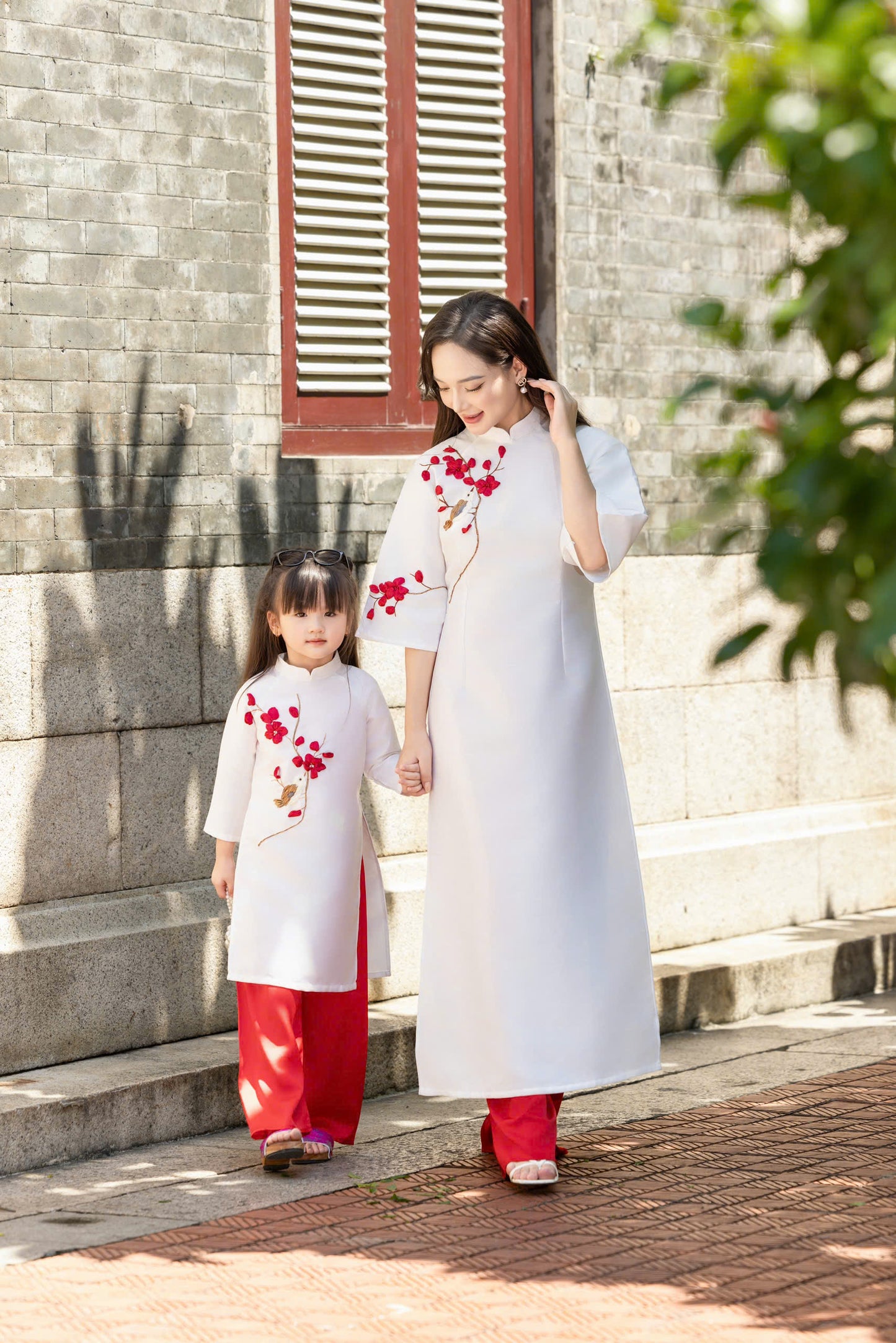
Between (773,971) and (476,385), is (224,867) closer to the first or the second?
(476,385)

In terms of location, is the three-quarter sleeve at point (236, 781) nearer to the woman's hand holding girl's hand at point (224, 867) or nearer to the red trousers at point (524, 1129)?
the woman's hand holding girl's hand at point (224, 867)

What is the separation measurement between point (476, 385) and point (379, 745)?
1004 millimetres

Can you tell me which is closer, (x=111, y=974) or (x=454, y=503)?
(x=454, y=503)

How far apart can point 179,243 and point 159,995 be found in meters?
2.30

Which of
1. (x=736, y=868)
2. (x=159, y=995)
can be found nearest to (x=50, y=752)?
(x=159, y=995)

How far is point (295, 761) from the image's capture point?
5.48 meters

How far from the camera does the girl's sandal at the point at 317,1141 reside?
A: 18.1 ft

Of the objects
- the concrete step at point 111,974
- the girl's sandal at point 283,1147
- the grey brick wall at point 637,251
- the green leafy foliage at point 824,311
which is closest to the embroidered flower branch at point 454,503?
the girl's sandal at point 283,1147

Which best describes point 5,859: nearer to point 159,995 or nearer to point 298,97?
point 159,995

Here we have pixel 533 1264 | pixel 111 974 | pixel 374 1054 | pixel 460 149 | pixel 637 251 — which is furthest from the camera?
pixel 637 251

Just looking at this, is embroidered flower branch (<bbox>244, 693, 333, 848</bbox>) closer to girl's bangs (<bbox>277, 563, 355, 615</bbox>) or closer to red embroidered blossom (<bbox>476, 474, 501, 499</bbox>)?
girl's bangs (<bbox>277, 563, 355, 615</bbox>)

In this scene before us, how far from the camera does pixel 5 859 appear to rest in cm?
607

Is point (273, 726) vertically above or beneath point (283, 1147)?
above

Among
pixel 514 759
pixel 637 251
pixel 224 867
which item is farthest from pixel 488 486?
pixel 637 251
